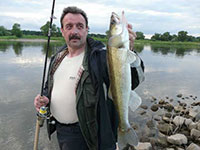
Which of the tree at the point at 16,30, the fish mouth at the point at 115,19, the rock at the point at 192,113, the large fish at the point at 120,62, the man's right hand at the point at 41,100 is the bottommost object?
the rock at the point at 192,113

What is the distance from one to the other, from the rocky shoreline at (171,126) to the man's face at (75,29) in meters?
3.63

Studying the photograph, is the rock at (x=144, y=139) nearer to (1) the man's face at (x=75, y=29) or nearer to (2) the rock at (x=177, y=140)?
(2) the rock at (x=177, y=140)

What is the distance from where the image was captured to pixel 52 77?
3053 mm

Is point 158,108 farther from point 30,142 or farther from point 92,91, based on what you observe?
point 92,91

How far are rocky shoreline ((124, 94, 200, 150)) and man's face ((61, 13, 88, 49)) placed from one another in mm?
3630

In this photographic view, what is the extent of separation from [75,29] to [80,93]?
3.34ft

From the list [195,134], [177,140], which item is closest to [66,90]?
[177,140]

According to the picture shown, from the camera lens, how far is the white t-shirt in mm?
2754

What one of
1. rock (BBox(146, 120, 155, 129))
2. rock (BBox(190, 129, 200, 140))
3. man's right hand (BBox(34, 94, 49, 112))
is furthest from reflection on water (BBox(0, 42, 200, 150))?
man's right hand (BBox(34, 94, 49, 112))

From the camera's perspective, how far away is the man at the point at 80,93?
2.48 m

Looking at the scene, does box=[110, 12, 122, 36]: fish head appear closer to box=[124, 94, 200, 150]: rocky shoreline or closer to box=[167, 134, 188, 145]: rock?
box=[124, 94, 200, 150]: rocky shoreline

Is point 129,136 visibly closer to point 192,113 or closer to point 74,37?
point 74,37

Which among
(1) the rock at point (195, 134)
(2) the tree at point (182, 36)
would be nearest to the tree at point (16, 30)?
(2) the tree at point (182, 36)

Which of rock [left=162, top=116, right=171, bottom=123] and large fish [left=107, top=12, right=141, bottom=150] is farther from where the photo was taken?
rock [left=162, top=116, right=171, bottom=123]
